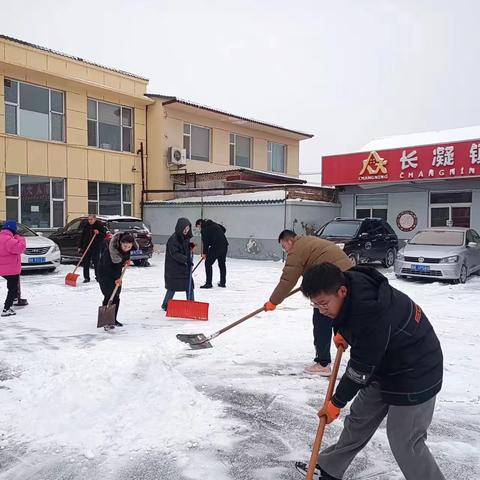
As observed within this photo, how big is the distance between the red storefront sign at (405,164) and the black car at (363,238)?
2630 mm

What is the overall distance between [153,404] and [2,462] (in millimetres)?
1194

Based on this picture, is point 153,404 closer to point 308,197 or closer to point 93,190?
point 308,197

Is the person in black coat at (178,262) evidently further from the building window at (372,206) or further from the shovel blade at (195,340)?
the building window at (372,206)

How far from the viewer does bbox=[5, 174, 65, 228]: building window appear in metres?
16.0

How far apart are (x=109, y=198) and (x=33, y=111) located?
13.9 feet

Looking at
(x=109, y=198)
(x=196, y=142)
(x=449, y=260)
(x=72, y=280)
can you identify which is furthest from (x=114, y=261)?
(x=196, y=142)

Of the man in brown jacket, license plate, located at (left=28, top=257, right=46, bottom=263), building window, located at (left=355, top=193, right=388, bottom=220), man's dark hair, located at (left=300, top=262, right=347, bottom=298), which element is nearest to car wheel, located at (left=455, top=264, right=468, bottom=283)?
building window, located at (left=355, top=193, right=388, bottom=220)

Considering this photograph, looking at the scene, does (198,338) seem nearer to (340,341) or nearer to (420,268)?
(340,341)

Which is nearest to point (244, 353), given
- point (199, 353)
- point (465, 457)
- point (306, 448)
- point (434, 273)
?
point (199, 353)

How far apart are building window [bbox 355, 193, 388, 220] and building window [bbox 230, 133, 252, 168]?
700 centimetres

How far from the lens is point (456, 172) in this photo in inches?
588

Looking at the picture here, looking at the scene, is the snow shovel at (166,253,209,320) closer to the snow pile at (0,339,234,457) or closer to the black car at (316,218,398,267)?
the snow pile at (0,339,234,457)

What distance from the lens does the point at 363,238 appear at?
13.2 metres

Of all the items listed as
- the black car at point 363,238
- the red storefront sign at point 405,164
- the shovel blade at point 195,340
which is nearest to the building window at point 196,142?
the red storefront sign at point 405,164
